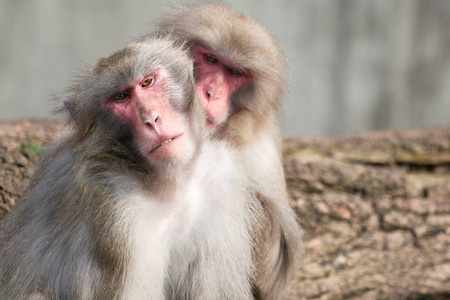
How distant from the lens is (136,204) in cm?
377

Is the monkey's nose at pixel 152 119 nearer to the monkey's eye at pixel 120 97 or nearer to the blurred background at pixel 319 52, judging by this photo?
the monkey's eye at pixel 120 97

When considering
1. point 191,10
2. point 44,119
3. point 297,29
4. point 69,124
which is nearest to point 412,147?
point 297,29

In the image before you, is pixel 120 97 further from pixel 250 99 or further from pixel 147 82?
pixel 250 99

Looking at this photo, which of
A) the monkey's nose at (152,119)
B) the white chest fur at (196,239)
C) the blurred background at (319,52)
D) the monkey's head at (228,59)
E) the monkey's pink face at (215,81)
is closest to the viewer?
the monkey's nose at (152,119)

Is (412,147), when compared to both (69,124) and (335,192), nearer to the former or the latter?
(335,192)

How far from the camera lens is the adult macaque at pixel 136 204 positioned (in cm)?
369

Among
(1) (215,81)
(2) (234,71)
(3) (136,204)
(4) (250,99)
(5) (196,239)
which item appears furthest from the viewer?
(4) (250,99)

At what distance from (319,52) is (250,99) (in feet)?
13.2

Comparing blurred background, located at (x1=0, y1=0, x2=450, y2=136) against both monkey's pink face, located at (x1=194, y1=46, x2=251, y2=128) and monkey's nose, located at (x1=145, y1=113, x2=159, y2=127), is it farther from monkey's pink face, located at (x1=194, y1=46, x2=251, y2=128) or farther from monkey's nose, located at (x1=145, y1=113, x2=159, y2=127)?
monkey's nose, located at (x1=145, y1=113, x2=159, y2=127)

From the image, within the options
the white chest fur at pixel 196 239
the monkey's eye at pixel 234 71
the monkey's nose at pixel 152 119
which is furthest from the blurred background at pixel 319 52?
the monkey's nose at pixel 152 119

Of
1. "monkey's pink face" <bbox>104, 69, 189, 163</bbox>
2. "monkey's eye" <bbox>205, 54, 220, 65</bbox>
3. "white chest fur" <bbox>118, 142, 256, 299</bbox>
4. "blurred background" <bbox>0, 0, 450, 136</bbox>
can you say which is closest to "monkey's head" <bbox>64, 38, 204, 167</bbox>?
"monkey's pink face" <bbox>104, 69, 189, 163</bbox>

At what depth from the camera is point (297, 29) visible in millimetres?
8797

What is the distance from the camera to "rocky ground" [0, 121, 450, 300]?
5809 millimetres

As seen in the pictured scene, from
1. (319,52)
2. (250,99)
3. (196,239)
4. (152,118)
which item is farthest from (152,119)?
(319,52)
